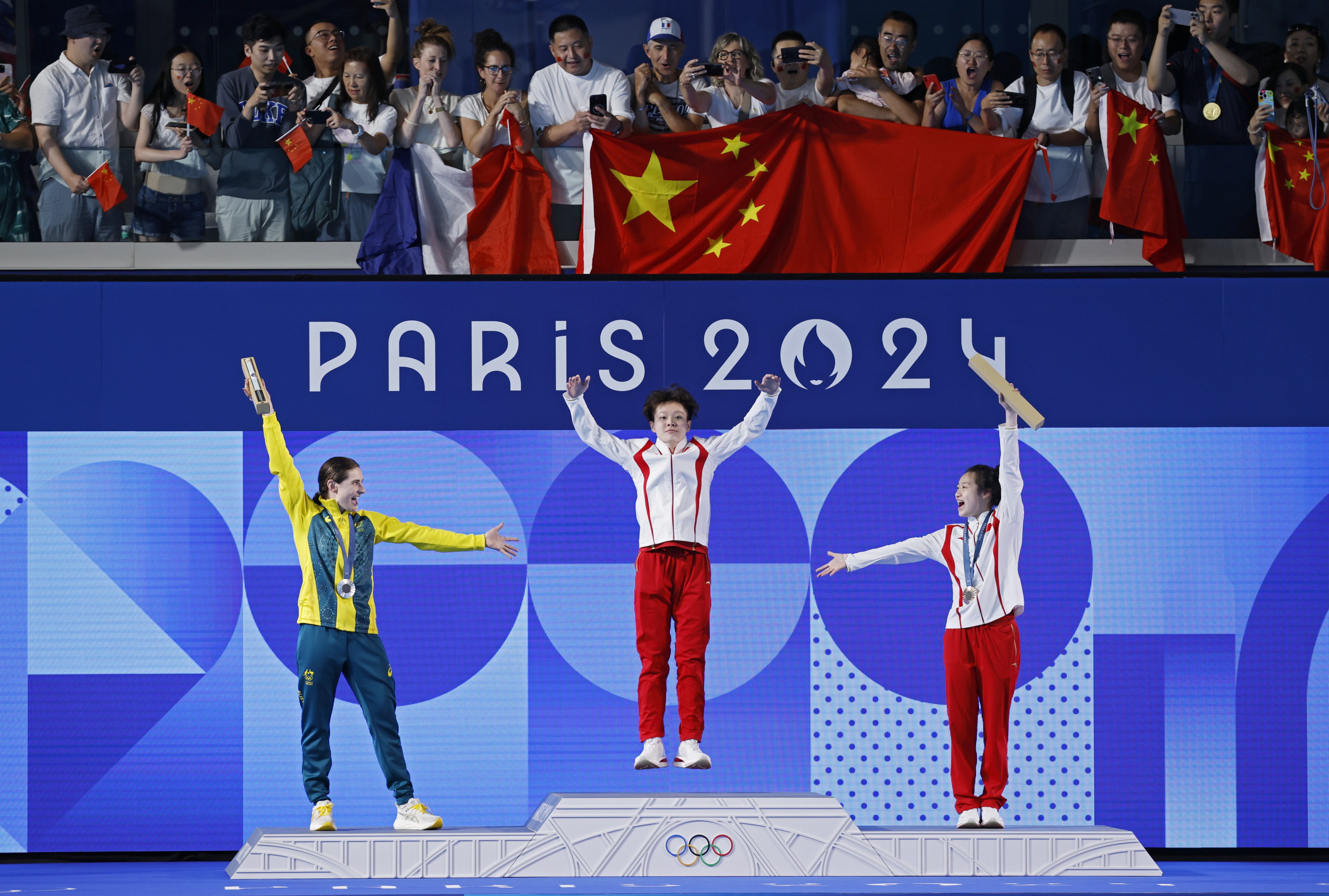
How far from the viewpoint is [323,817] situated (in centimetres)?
685

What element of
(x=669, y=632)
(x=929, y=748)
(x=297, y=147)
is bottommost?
(x=929, y=748)

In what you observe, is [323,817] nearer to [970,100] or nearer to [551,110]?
[551,110]

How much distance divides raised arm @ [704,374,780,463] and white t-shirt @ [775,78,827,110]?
2.19m

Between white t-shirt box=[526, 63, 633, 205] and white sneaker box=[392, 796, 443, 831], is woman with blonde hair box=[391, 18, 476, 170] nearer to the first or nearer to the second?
white t-shirt box=[526, 63, 633, 205]

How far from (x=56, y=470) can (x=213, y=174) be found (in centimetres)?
192

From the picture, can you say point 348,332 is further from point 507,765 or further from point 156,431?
point 507,765

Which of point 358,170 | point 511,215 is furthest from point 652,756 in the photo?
point 358,170

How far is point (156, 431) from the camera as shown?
7988mm

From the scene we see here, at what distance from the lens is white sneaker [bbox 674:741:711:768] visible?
276 inches

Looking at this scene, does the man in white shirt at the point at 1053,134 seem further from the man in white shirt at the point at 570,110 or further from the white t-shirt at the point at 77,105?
the white t-shirt at the point at 77,105

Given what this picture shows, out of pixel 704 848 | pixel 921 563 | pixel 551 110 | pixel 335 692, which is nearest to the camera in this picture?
pixel 704 848

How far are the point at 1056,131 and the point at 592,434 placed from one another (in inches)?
139

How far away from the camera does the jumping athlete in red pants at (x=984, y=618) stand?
23.3 feet

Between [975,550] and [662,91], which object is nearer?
[975,550]
